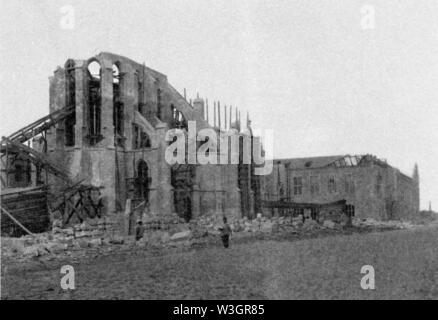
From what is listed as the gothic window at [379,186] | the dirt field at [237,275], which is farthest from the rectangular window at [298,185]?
the dirt field at [237,275]

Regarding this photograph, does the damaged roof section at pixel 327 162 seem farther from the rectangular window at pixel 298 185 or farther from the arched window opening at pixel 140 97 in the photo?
the arched window opening at pixel 140 97

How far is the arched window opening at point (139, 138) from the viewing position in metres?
36.3

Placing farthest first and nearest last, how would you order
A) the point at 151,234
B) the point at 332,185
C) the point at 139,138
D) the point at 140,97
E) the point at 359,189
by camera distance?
the point at 332,185 → the point at 359,189 → the point at 140,97 → the point at 139,138 → the point at 151,234

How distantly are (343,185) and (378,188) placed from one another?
11.7 ft

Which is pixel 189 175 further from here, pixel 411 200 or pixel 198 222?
pixel 411 200

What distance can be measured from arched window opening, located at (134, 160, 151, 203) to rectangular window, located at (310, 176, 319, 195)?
24.0 meters

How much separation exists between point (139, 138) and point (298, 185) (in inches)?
975

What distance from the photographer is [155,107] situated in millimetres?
39438

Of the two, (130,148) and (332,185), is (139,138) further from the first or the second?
(332,185)

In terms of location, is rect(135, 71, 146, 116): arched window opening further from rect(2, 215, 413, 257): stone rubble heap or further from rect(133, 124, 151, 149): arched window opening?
rect(2, 215, 413, 257): stone rubble heap

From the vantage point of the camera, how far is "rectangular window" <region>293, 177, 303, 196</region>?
181ft

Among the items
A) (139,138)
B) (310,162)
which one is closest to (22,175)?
(139,138)

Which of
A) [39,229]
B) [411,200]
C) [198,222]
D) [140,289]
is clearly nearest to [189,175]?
[198,222]

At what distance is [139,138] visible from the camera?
36.1 m
